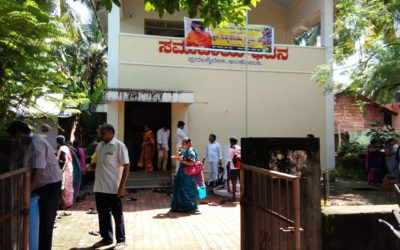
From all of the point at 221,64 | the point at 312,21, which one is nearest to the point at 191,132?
the point at 221,64

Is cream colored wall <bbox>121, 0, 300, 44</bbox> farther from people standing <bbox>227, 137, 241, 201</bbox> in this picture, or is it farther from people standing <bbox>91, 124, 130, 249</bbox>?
people standing <bbox>91, 124, 130, 249</bbox>

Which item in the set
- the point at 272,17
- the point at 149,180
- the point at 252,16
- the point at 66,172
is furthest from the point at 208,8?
the point at 272,17

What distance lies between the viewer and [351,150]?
669 inches

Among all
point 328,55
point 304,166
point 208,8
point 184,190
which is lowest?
point 184,190

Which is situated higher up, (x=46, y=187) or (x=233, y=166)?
(x=46, y=187)

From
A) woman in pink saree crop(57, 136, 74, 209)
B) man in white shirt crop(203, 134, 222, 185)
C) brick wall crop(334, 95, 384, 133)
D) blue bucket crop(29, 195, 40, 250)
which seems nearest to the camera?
blue bucket crop(29, 195, 40, 250)

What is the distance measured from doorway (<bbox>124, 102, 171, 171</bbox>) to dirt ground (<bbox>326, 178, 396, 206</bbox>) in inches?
242

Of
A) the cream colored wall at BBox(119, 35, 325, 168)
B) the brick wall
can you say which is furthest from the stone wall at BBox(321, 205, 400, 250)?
the brick wall

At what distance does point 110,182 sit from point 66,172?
3.43 m

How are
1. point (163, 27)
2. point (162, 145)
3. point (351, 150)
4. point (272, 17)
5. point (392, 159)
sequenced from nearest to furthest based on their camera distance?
point (392, 159) → point (162, 145) → point (163, 27) → point (351, 150) → point (272, 17)

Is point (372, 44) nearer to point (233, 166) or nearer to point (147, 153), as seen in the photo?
point (233, 166)

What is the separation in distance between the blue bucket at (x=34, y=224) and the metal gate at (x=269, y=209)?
2185mm

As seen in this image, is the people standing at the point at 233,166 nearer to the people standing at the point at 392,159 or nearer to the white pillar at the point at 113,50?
the people standing at the point at 392,159

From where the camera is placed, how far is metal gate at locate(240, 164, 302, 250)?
10.3ft
